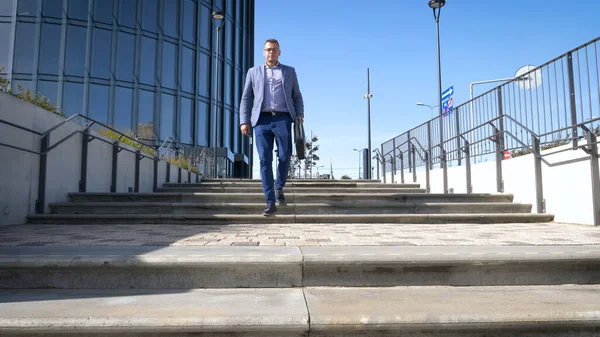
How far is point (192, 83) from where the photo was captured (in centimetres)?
2169

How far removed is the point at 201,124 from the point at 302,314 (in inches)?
835

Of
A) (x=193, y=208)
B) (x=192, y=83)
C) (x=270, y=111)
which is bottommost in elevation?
(x=193, y=208)

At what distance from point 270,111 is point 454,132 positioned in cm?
540

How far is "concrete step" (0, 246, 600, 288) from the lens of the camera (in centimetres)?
221

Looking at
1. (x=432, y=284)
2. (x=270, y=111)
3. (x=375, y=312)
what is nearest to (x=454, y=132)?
(x=270, y=111)

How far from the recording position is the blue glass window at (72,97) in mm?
17938

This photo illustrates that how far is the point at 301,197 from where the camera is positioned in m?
6.07

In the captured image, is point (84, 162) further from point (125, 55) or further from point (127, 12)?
point (127, 12)

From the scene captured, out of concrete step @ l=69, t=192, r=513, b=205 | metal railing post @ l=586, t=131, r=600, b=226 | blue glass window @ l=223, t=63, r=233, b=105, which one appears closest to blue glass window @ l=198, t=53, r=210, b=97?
blue glass window @ l=223, t=63, r=233, b=105

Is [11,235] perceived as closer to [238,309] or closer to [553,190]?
[238,309]

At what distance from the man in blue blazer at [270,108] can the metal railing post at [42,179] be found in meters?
2.65

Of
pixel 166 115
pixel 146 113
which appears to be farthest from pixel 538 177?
pixel 166 115

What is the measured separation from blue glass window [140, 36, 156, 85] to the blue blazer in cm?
1654

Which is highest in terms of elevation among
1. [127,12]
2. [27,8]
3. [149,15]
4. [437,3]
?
[149,15]
